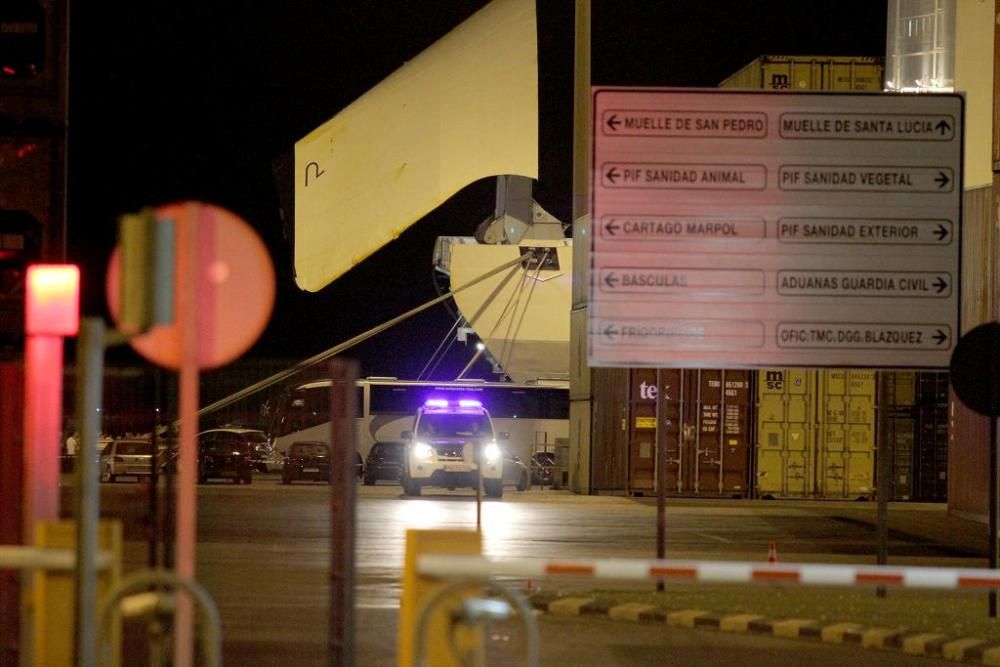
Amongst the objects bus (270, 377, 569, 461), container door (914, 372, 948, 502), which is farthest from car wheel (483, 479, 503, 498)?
container door (914, 372, 948, 502)

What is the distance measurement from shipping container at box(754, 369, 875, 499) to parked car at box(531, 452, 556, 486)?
28.8ft

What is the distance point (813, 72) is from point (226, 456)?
731 inches

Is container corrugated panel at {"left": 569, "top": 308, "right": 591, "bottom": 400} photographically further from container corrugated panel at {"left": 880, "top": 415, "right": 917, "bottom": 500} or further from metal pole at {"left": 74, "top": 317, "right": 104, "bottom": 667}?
metal pole at {"left": 74, "top": 317, "right": 104, "bottom": 667}

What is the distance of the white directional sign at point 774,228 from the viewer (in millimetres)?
13086

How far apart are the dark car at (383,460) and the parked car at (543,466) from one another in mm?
4411

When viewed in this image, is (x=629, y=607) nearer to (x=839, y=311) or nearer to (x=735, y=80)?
(x=839, y=311)

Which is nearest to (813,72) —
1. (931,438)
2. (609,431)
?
(931,438)

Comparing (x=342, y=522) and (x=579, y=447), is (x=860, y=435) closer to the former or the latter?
(x=579, y=447)

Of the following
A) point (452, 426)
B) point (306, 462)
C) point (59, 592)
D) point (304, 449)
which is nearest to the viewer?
point (59, 592)

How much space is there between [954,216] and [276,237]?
4090 centimetres

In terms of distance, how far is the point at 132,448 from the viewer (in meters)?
11.1

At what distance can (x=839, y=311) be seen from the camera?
1331 centimetres

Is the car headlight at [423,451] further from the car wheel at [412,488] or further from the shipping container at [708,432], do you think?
the shipping container at [708,432]

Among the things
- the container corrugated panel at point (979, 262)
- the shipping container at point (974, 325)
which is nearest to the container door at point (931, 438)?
the shipping container at point (974, 325)
